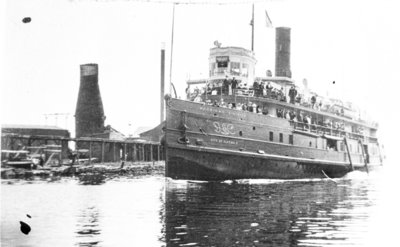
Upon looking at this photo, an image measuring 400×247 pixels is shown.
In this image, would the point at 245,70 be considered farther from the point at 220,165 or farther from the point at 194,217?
the point at 194,217

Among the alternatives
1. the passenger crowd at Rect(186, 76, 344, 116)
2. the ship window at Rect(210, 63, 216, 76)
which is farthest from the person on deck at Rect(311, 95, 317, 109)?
the ship window at Rect(210, 63, 216, 76)

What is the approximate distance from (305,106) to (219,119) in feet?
23.9

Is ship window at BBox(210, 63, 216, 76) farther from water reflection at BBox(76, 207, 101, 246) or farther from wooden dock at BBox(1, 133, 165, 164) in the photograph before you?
water reflection at BBox(76, 207, 101, 246)

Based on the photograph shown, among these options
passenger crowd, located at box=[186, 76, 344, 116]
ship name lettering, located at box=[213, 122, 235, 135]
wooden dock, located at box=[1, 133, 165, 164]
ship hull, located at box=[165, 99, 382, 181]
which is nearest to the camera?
ship hull, located at box=[165, 99, 382, 181]

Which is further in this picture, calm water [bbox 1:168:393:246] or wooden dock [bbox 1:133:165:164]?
wooden dock [bbox 1:133:165:164]

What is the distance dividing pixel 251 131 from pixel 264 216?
975 centimetres

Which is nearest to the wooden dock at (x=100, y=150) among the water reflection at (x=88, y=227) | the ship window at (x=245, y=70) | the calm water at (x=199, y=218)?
the ship window at (x=245, y=70)

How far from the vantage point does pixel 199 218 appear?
1150 cm

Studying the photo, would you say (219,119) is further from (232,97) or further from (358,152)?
(358,152)

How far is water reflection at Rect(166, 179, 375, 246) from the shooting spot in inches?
365

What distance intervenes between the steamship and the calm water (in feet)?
7.96

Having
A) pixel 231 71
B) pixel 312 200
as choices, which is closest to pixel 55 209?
pixel 312 200

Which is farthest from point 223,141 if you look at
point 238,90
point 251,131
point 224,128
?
point 238,90

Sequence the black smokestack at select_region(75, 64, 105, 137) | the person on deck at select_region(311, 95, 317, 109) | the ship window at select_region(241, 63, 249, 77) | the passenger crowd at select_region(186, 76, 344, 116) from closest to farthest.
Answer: the passenger crowd at select_region(186, 76, 344, 116) → the black smokestack at select_region(75, 64, 105, 137) → the ship window at select_region(241, 63, 249, 77) → the person on deck at select_region(311, 95, 317, 109)
